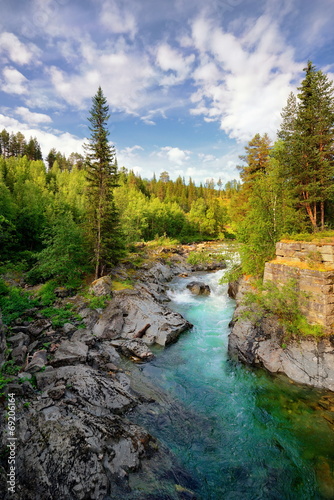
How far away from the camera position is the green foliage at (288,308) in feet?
33.5

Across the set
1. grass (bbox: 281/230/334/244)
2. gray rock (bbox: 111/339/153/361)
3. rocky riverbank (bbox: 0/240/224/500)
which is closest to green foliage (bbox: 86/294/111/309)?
rocky riverbank (bbox: 0/240/224/500)

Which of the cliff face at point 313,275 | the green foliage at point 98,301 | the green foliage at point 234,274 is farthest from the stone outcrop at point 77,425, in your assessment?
the green foliage at point 234,274

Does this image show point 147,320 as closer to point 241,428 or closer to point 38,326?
point 38,326

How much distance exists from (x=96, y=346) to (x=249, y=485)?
8.17 m

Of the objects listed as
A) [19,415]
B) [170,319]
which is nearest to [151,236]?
[170,319]

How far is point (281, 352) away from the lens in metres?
10.3

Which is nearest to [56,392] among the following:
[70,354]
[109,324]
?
[70,354]

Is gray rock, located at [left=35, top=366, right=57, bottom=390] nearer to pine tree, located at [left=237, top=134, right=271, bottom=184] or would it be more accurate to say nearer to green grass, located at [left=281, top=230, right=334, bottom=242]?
green grass, located at [left=281, top=230, right=334, bottom=242]

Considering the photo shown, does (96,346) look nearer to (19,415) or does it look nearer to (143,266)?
(19,415)

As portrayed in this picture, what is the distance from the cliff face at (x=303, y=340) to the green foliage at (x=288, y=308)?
263mm

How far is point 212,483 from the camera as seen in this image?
5715 millimetres

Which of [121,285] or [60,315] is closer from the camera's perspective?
[60,315]

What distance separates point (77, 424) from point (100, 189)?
16.5 metres

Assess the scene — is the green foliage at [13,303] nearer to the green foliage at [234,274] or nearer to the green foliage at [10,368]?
the green foliage at [10,368]
